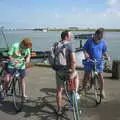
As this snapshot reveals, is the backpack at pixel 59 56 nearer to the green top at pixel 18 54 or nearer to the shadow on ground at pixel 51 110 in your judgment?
the green top at pixel 18 54

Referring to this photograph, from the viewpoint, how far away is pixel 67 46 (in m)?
6.91

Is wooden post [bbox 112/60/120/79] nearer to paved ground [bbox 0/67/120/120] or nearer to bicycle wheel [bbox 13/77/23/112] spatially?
paved ground [bbox 0/67/120/120]

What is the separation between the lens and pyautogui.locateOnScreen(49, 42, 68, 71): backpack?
6949 millimetres

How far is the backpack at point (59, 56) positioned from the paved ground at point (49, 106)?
112cm

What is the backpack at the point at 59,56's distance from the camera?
22.8ft

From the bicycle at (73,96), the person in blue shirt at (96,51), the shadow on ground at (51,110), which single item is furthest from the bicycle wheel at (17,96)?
the person in blue shirt at (96,51)

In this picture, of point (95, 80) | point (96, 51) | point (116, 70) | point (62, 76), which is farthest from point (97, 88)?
point (116, 70)

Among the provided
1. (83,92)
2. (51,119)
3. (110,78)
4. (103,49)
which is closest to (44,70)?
(110,78)

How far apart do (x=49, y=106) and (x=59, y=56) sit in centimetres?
175

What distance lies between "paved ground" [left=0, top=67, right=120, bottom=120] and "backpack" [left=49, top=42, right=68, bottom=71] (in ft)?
3.69

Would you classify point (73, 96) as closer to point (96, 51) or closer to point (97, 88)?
point (97, 88)

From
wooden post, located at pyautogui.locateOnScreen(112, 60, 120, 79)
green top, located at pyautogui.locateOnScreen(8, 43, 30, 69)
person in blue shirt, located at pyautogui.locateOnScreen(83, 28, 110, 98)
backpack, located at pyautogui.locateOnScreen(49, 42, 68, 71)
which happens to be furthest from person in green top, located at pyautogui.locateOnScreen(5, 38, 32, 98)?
wooden post, located at pyautogui.locateOnScreen(112, 60, 120, 79)

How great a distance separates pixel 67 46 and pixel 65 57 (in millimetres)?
225

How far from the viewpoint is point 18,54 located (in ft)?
26.0
